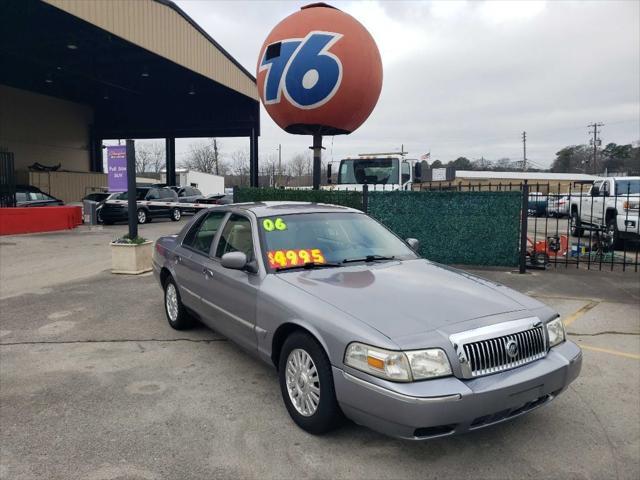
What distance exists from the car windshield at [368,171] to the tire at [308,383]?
10334 mm

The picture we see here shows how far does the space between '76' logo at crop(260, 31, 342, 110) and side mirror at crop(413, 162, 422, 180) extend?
4.38 metres

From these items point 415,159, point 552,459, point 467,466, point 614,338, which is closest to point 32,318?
point 467,466

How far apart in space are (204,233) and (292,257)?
4.80ft

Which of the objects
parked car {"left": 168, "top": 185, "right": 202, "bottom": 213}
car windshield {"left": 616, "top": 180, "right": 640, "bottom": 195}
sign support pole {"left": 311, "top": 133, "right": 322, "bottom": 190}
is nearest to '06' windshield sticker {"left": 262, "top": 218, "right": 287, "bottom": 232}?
sign support pole {"left": 311, "top": 133, "right": 322, "bottom": 190}

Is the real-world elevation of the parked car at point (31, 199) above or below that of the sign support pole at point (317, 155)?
below

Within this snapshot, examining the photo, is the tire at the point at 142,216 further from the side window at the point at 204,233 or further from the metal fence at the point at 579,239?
the side window at the point at 204,233

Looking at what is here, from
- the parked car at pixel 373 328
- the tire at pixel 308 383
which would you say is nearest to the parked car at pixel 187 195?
the parked car at pixel 373 328

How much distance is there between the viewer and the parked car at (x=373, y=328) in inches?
103

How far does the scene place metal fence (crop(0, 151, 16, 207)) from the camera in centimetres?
1579

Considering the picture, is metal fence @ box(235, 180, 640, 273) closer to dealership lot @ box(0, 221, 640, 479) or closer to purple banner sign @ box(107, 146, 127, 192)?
dealership lot @ box(0, 221, 640, 479)

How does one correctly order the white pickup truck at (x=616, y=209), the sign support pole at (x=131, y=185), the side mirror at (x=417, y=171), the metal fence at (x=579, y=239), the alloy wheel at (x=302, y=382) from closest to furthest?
1. the alloy wheel at (x=302, y=382)
2. the metal fence at (x=579, y=239)
3. the sign support pole at (x=131, y=185)
4. the white pickup truck at (x=616, y=209)
5. the side mirror at (x=417, y=171)

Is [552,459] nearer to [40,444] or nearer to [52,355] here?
[40,444]

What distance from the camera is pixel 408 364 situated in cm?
261

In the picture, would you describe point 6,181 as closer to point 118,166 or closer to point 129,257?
point 118,166
